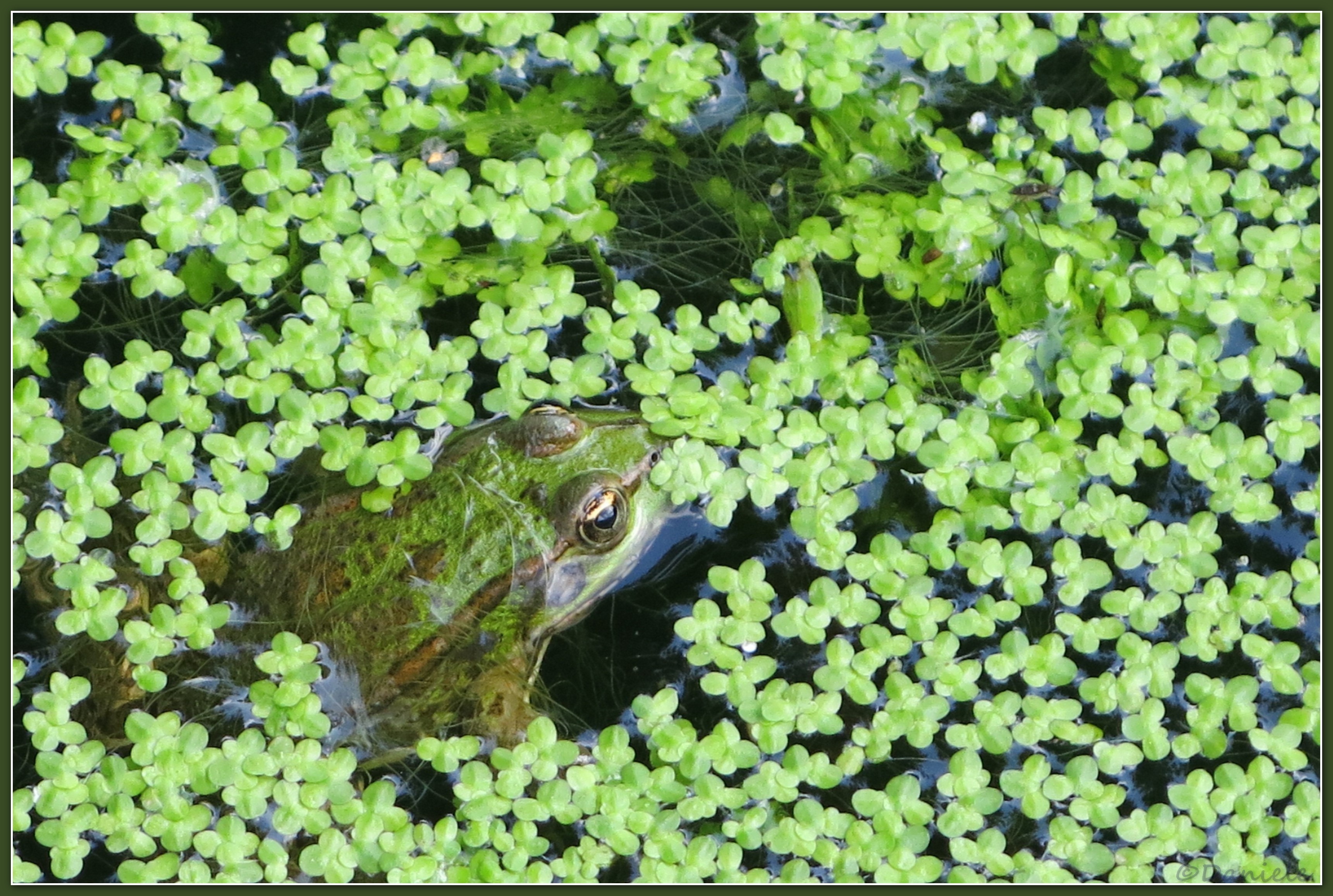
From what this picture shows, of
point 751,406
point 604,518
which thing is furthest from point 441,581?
point 751,406

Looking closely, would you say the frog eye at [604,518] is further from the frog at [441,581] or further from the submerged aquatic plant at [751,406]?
the submerged aquatic plant at [751,406]

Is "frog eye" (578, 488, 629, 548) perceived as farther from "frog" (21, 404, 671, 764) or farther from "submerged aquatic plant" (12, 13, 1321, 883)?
"submerged aquatic plant" (12, 13, 1321, 883)

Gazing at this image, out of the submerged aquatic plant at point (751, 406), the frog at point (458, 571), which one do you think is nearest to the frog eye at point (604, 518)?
the frog at point (458, 571)

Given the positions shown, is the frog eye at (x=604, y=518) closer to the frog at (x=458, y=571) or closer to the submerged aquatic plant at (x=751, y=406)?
the frog at (x=458, y=571)

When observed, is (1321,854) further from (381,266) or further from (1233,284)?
(381,266)

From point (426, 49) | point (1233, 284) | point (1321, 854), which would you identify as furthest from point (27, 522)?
point (1321, 854)

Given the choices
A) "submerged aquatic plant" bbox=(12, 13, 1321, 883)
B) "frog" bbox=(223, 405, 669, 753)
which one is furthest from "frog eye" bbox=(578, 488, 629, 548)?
"submerged aquatic plant" bbox=(12, 13, 1321, 883)
